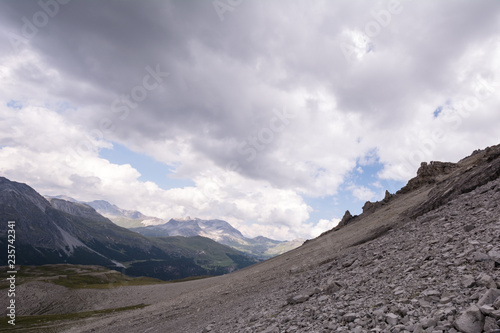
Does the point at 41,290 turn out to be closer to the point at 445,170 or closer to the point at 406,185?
the point at 406,185

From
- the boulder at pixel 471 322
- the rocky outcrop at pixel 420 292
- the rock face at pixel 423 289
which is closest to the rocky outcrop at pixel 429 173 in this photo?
the rock face at pixel 423 289

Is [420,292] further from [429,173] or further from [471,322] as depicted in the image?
[429,173]

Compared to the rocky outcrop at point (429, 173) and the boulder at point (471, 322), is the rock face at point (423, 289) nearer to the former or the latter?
the boulder at point (471, 322)

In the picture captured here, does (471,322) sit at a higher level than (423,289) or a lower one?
higher

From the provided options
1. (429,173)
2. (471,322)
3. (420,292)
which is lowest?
(420,292)

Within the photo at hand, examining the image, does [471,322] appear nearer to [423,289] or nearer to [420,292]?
[420,292]

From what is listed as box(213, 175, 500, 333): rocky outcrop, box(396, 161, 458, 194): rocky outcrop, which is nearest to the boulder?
box(213, 175, 500, 333): rocky outcrop

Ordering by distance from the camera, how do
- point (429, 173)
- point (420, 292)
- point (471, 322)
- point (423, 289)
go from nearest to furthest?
point (471, 322) → point (420, 292) → point (423, 289) → point (429, 173)

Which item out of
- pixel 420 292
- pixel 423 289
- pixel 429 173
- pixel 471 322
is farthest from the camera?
pixel 429 173

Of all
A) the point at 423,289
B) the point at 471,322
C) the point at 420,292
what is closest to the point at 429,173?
the point at 423,289

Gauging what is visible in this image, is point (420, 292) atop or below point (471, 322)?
below

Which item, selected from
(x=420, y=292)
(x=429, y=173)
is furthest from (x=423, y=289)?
(x=429, y=173)

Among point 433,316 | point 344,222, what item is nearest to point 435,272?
point 433,316

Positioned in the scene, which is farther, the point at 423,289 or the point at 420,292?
the point at 423,289
